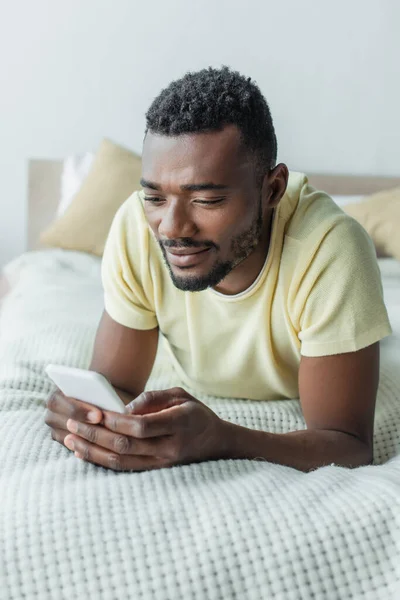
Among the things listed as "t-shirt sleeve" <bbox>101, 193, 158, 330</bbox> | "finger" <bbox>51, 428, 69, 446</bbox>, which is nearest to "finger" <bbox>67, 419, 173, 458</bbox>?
"finger" <bbox>51, 428, 69, 446</bbox>

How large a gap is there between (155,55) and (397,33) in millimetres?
936

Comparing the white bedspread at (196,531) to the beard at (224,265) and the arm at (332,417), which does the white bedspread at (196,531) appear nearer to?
the arm at (332,417)

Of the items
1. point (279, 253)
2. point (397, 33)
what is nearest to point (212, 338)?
point (279, 253)

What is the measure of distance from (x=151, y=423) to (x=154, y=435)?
0.02 metres

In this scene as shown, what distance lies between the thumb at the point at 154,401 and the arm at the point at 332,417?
0.12 m

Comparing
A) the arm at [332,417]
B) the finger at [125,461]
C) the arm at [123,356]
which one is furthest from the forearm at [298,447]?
the arm at [123,356]

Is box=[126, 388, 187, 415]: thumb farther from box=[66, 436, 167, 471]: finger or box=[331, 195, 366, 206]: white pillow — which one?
box=[331, 195, 366, 206]: white pillow

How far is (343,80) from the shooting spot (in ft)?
9.96

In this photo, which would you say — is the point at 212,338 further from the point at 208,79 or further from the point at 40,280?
the point at 40,280

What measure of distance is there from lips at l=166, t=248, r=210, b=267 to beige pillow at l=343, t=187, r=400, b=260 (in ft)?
5.15

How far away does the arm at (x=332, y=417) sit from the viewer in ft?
3.59

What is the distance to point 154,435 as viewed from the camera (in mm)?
977

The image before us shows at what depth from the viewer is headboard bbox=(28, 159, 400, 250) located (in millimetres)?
3037

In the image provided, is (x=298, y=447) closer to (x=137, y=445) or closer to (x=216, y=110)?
(x=137, y=445)
